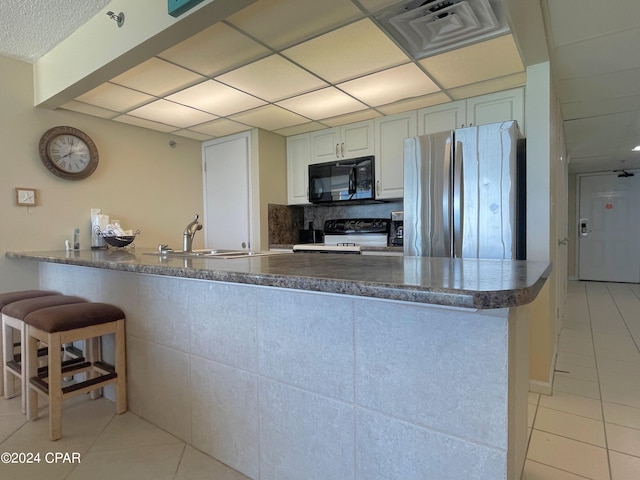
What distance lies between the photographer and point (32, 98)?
280cm

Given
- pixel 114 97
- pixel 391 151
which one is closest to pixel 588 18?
pixel 391 151

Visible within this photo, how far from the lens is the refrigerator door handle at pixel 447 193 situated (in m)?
2.50

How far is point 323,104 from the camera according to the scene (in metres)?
3.03

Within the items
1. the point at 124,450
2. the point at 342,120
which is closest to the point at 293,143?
the point at 342,120

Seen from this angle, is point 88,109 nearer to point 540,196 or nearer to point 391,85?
point 391,85

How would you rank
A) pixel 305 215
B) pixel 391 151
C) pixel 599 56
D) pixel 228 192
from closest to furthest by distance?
pixel 599 56 < pixel 391 151 < pixel 228 192 < pixel 305 215

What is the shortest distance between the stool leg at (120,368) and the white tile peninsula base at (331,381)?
0.37 feet

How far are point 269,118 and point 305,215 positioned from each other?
1.36 m

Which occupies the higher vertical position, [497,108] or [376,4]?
[376,4]

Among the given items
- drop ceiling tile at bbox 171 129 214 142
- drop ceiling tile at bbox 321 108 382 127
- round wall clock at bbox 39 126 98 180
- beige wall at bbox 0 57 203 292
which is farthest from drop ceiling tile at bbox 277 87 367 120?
round wall clock at bbox 39 126 98 180

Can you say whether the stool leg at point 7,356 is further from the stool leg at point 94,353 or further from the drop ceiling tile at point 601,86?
the drop ceiling tile at point 601,86

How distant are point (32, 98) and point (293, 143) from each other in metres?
2.30

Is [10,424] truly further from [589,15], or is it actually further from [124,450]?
[589,15]

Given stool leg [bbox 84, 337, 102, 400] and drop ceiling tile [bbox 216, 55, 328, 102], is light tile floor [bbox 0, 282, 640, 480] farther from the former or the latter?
drop ceiling tile [bbox 216, 55, 328, 102]
